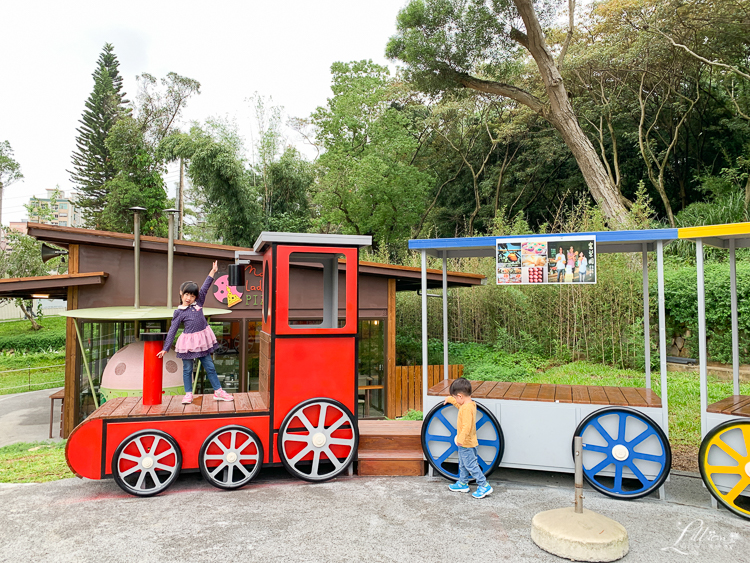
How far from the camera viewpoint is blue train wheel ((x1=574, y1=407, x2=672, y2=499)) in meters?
4.66

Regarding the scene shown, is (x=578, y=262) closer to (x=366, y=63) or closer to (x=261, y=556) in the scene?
(x=261, y=556)

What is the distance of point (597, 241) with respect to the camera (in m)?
5.14

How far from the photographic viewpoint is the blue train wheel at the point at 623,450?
466 cm

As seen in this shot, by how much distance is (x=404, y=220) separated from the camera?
1054 inches

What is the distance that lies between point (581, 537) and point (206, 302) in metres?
7.00

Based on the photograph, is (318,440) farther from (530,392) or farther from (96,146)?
(96,146)

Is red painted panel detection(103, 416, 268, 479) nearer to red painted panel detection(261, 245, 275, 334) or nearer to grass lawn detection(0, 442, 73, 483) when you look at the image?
red painted panel detection(261, 245, 275, 334)

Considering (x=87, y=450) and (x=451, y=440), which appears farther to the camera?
(x=451, y=440)

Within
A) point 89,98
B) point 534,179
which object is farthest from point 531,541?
point 89,98

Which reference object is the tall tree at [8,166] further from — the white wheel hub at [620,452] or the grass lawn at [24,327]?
the white wheel hub at [620,452]

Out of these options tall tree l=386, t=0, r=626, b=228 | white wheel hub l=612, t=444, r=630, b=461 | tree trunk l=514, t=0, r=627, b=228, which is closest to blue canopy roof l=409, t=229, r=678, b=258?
white wheel hub l=612, t=444, r=630, b=461

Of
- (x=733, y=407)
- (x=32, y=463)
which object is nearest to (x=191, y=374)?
(x=32, y=463)

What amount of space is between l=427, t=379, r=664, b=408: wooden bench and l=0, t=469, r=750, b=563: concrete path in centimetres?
85

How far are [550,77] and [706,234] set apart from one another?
1123 centimetres
